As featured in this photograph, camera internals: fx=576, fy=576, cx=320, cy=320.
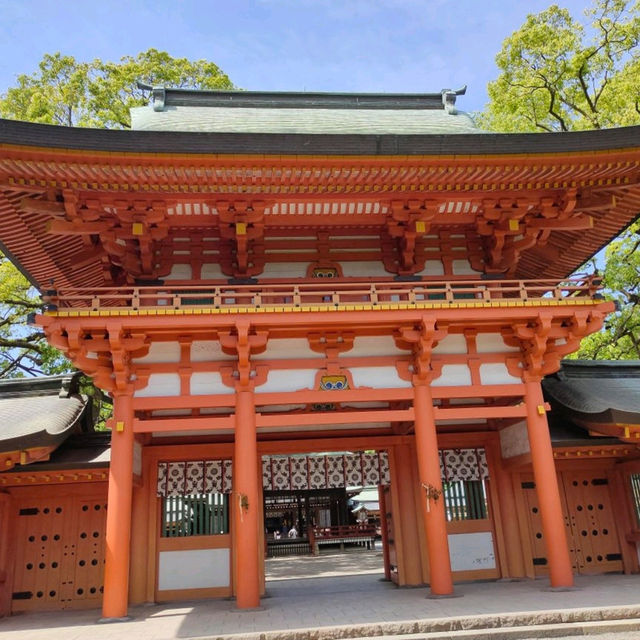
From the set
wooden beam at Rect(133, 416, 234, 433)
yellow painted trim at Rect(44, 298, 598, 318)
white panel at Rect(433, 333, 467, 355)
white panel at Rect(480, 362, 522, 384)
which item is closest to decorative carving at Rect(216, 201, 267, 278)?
yellow painted trim at Rect(44, 298, 598, 318)

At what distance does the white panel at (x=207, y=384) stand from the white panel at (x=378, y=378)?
2.21m

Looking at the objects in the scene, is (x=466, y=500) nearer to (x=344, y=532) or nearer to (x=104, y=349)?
(x=104, y=349)

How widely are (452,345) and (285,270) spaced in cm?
347

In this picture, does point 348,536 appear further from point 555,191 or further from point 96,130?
point 96,130

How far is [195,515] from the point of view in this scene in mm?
11156

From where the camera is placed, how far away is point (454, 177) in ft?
31.5

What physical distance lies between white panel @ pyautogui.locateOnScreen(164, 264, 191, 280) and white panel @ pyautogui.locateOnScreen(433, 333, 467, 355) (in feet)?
15.9

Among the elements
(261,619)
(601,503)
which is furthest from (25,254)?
(601,503)

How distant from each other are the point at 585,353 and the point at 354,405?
15.1 metres

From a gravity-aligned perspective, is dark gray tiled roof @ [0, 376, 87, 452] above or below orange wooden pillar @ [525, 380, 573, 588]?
above

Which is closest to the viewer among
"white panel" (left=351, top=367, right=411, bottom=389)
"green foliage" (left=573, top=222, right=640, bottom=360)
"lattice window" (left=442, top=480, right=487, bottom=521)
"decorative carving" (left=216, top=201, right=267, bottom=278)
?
"decorative carving" (left=216, top=201, right=267, bottom=278)

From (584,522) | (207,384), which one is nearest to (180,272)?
(207,384)

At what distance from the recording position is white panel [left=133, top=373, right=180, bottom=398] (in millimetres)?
9750

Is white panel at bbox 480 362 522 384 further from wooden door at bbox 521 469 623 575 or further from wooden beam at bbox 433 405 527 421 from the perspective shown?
wooden door at bbox 521 469 623 575
